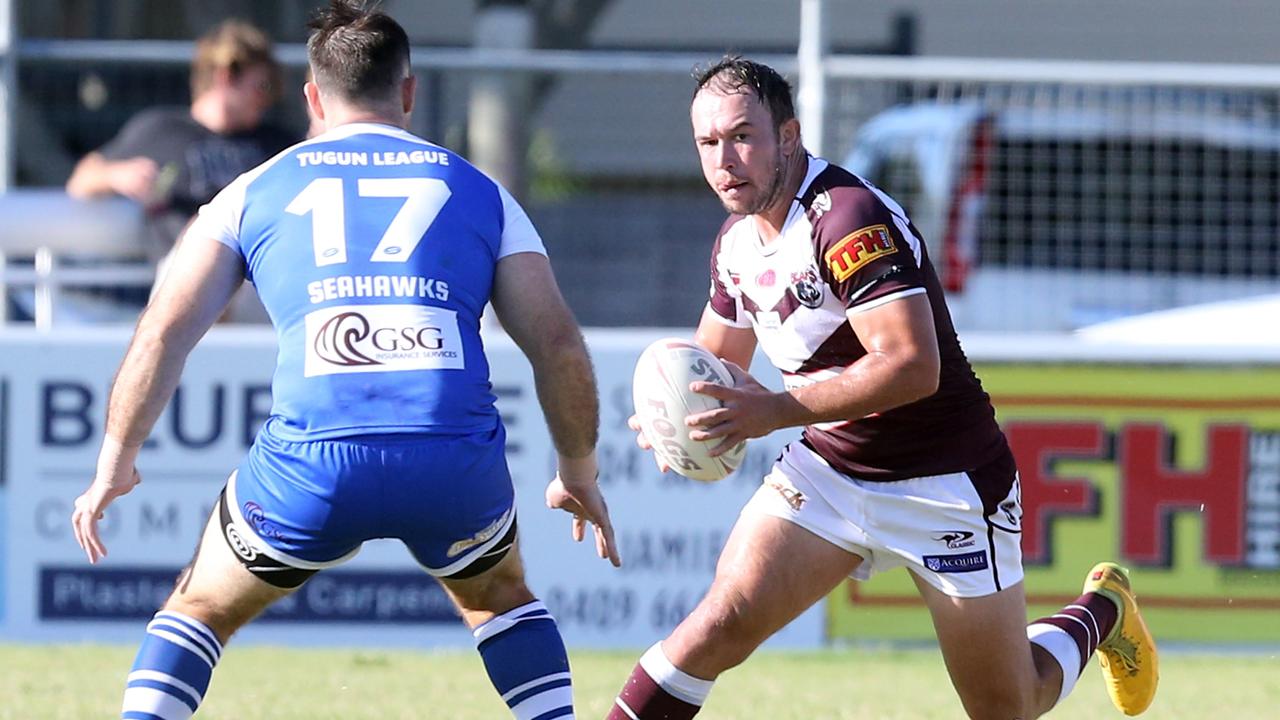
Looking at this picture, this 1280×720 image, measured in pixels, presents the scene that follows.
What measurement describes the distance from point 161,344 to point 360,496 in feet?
1.82

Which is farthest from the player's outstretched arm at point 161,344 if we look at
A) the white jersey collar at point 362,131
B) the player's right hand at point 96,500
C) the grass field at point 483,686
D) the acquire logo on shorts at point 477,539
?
the grass field at point 483,686

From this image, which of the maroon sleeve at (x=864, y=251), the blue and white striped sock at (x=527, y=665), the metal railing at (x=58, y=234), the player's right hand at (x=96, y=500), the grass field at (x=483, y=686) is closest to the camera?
the player's right hand at (x=96, y=500)

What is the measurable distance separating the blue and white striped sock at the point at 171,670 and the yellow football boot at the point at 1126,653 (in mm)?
2785

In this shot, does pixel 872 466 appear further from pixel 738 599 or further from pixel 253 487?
pixel 253 487

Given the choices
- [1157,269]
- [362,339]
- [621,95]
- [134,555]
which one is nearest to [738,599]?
[362,339]

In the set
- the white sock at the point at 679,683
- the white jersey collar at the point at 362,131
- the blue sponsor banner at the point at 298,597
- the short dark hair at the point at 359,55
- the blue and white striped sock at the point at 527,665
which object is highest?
the short dark hair at the point at 359,55

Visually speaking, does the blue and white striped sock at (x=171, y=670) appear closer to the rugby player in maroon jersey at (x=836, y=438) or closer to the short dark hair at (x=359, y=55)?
the rugby player in maroon jersey at (x=836, y=438)

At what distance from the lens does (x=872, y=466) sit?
16.3 feet

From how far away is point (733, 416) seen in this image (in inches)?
177

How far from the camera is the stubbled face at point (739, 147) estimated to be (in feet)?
15.4

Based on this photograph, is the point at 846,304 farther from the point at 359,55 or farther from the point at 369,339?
the point at 359,55

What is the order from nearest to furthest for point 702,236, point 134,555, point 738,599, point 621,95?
point 738,599 → point 134,555 → point 621,95 → point 702,236

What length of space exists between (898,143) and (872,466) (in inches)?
176

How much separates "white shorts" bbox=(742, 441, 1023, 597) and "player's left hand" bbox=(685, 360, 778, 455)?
1.75 feet
